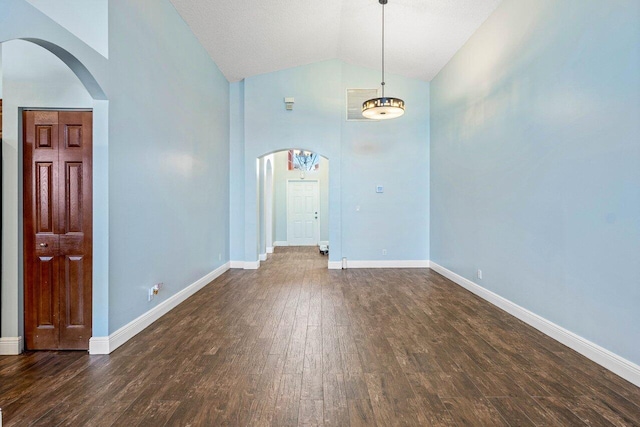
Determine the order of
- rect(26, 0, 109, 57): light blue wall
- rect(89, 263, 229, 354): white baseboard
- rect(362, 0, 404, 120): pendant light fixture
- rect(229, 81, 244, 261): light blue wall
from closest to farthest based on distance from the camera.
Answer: rect(26, 0, 109, 57): light blue wall
rect(89, 263, 229, 354): white baseboard
rect(362, 0, 404, 120): pendant light fixture
rect(229, 81, 244, 261): light blue wall

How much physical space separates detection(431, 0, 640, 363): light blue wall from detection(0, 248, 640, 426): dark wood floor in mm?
511

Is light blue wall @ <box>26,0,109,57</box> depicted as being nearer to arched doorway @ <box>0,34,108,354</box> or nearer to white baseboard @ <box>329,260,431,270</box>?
arched doorway @ <box>0,34,108,354</box>

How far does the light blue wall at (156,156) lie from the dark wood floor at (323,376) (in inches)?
23.4

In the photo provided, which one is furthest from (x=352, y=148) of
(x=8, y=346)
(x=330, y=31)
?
(x=8, y=346)

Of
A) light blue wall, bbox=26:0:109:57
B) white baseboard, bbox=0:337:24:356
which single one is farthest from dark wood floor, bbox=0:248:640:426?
light blue wall, bbox=26:0:109:57

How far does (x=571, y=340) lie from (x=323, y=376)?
2.25 metres

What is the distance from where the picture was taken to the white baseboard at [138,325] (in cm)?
280

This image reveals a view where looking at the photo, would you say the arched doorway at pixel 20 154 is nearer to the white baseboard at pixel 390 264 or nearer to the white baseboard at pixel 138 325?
the white baseboard at pixel 138 325

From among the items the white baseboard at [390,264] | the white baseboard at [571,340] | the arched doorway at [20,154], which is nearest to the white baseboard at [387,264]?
the white baseboard at [390,264]

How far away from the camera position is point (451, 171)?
562 centimetres

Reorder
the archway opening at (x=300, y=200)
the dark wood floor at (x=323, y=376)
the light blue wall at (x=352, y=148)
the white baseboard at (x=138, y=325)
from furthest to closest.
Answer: the archway opening at (x=300, y=200), the light blue wall at (x=352, y=148), the white baseboard at (x=138, y=325), the dark wood floor at (x=323, y=376)

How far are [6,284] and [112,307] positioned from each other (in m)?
0.85

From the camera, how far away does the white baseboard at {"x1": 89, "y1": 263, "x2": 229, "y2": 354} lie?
9.18 ft

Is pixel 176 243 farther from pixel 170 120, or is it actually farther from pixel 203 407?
pixel 203 407
